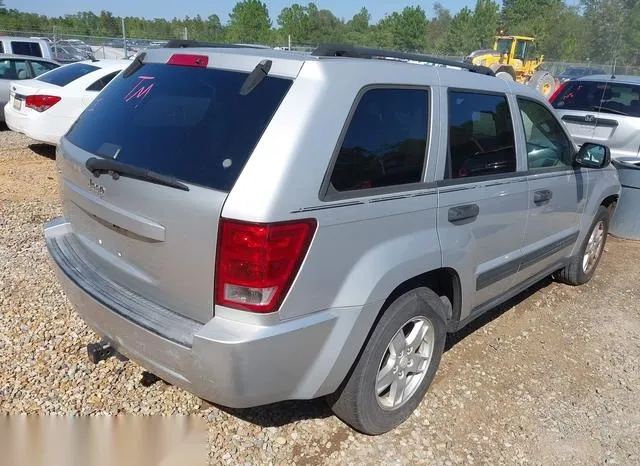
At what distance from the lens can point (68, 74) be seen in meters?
8.69

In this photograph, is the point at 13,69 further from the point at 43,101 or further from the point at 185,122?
the point at 185,122

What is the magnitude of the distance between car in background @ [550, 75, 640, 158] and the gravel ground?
11.3ft

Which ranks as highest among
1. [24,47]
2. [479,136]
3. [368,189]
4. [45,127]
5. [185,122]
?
[185,122]

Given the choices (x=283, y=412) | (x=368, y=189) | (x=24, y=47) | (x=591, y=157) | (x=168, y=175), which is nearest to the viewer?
(x=168, y=175)

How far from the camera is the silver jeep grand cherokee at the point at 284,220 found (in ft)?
6.55

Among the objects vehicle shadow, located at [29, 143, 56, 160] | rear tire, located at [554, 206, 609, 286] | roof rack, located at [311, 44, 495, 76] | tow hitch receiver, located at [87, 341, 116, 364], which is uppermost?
roof rack, located at [311, 44, 495, 76]

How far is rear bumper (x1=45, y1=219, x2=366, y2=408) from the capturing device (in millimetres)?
1992

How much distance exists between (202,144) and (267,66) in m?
0.43

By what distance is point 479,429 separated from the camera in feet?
9.32

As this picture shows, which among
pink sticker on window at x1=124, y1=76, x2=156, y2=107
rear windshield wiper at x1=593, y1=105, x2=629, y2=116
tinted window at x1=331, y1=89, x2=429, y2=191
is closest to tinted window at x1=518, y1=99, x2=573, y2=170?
tinted window at x1=331, y1=89, x2=429, y2=191

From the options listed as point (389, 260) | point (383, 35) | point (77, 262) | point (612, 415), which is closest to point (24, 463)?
point (77, 262)

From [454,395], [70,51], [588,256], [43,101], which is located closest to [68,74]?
[43,101]

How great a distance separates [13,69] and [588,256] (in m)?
11.8

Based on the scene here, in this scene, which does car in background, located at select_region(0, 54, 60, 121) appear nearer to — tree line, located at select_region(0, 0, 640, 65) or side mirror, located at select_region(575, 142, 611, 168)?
side mirror, located at select_region(575, 142, 611, 168)
